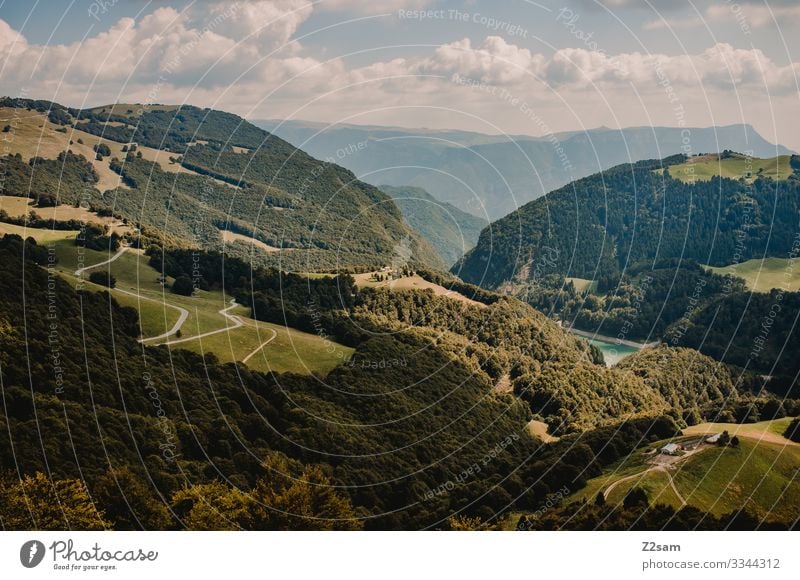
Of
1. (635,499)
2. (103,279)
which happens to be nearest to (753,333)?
(635,499)

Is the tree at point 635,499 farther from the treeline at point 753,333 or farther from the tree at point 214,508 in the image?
the treeline at point 753,333

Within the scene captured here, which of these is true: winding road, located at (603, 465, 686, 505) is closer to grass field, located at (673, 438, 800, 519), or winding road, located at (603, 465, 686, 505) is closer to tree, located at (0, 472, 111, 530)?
grass field, located at (673, 438, 800, 519)

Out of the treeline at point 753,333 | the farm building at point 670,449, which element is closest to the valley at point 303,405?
the farm building at point 670,449

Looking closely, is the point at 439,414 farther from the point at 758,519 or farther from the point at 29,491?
the point at 29,491

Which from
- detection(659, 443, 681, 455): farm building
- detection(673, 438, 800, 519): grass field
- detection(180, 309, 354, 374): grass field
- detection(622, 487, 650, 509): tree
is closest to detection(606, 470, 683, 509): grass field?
detection(622, 487, 650, 509): tree

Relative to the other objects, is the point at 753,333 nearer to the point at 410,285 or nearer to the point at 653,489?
the point at 410,285

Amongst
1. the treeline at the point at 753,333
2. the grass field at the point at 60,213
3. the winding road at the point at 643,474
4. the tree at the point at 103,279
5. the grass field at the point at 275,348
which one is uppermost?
the grass field at the point at 60,213
